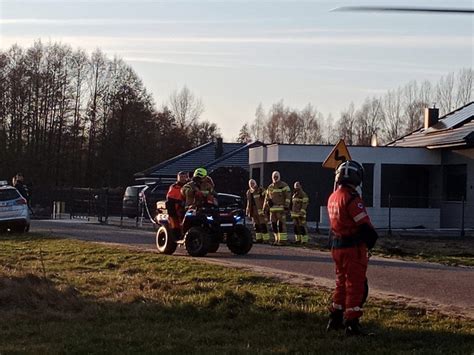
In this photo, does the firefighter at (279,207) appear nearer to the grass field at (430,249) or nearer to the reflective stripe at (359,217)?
the grass field at (430,249)

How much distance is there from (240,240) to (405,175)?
2116 centimetres

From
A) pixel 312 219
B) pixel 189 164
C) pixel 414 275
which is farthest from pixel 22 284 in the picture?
pixel 189 164

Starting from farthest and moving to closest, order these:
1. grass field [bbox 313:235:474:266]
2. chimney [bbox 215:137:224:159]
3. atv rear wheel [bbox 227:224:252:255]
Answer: chimney [bbox 215:137:224:159], grass field [bbox 313:235:474:266], atv rear wheel [bbox 227:224:252:255]

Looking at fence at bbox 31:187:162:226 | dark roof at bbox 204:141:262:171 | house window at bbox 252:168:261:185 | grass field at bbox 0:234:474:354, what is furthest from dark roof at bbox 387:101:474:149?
grass field at bbox 0:234:474:354

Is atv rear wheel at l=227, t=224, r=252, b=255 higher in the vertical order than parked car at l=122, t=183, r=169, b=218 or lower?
lower

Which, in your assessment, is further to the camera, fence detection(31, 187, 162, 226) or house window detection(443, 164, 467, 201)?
fence detection(31, 187, 162, 226)

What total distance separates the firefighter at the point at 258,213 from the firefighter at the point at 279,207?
0.51 m

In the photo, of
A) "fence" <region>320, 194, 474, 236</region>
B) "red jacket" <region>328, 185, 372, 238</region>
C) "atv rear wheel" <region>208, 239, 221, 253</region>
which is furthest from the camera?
"fence" <region>320, 194, 474, 236</region>

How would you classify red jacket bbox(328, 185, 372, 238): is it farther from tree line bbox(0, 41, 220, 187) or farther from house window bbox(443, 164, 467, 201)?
tree line bbox(0, 41, 220, 187)

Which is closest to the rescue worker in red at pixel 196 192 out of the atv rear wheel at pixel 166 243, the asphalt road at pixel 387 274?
the atv rear wheel at pixel 166 243

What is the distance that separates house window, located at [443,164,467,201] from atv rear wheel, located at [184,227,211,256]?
791 inches

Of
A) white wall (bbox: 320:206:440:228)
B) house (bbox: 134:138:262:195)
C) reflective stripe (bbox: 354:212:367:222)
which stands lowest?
reflective stripe (bbox: 354:212:367:222)

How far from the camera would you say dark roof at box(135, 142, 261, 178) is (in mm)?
55219

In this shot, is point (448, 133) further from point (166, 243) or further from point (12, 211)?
point (166, 243)
